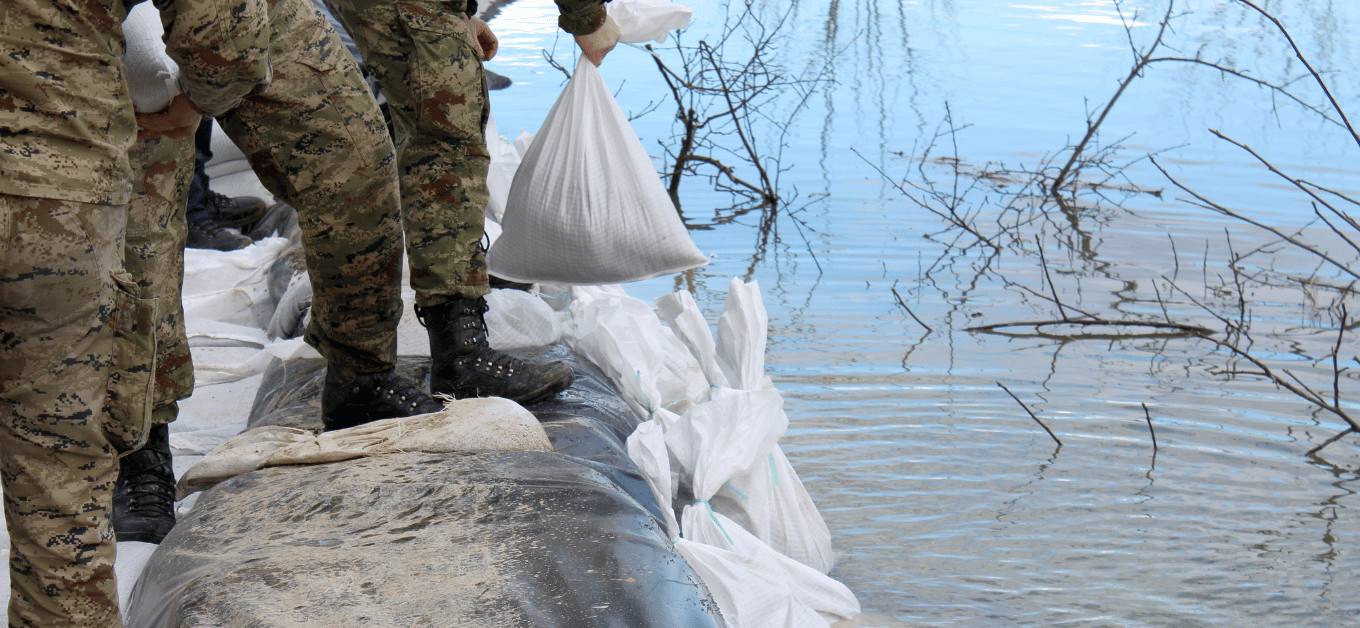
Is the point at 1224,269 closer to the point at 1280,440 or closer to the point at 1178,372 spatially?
the point at 1178,372

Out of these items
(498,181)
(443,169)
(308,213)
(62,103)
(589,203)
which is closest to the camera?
(62,103)

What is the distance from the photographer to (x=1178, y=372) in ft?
11.5

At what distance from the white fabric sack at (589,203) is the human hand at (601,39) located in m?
0.05

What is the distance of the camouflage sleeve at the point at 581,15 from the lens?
6.78 feet

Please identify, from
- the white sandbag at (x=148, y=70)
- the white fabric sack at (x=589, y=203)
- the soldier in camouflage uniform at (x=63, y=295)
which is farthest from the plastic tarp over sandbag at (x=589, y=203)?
the soldier in camouflage uniform at (x=63, y=295)

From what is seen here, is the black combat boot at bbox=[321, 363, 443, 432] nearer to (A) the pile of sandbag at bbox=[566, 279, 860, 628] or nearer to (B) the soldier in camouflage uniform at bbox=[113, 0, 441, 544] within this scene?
(B) the soldier in camouflage uniform at bbox=[113, 0, 441, 544]

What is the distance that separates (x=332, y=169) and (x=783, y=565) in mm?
973

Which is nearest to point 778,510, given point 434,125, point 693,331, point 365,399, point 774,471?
point 774,471

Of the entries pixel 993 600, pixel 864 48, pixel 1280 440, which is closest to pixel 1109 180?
pixel 1280 440

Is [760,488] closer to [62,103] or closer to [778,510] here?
[778,510]

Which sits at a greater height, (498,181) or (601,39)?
(601,39)

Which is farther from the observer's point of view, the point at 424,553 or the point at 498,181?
the point at 498,181

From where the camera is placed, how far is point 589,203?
88.7 inches

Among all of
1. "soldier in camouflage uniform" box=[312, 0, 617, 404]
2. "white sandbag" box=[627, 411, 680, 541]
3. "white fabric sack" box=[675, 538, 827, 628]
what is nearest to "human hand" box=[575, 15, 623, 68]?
"soldier in camouflage uniform" box=[312, 0, 617, 404]
